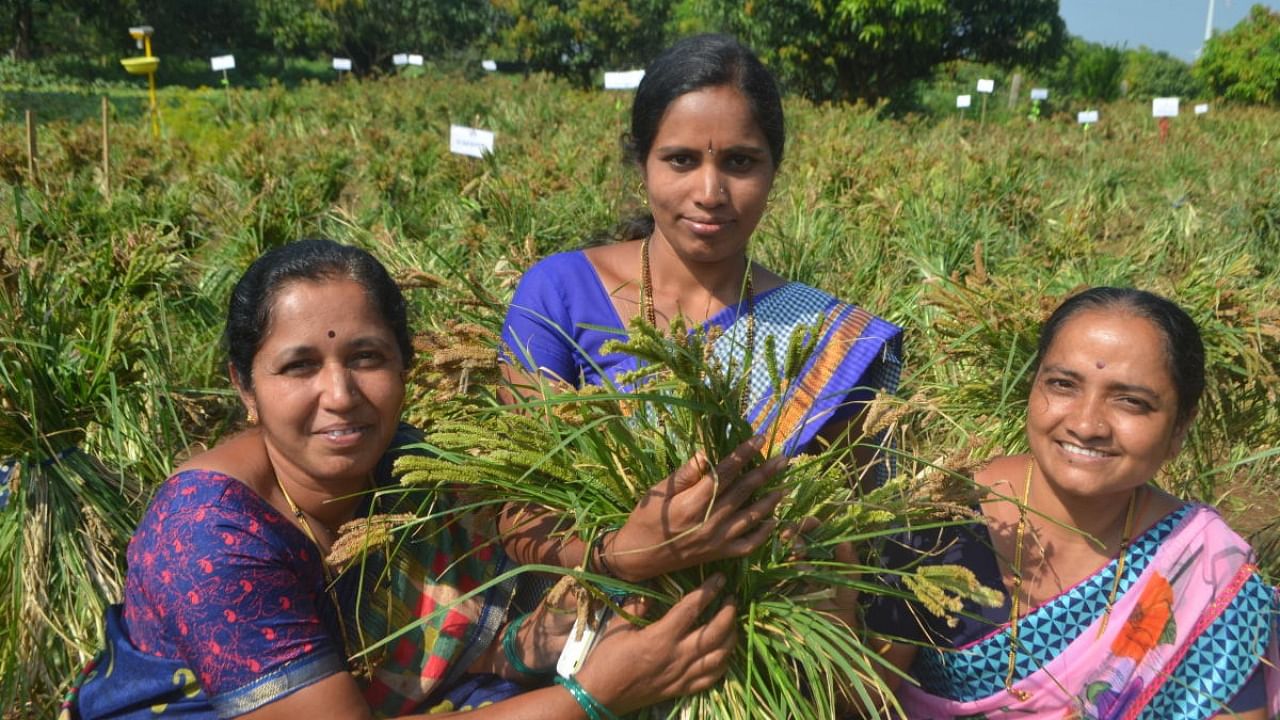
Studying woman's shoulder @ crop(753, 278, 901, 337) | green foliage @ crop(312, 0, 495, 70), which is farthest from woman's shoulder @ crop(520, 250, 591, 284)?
green foliage @ crop(312, 0, 495, 70)

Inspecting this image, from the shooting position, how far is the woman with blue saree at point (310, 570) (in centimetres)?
141

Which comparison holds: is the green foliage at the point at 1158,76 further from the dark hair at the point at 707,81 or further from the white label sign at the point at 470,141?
the dark hair at the point at 707,81

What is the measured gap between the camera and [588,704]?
4.94 ft

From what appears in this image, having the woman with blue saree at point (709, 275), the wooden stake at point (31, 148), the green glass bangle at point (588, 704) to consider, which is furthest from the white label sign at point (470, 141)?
the green glass bangle at point (588, 704)

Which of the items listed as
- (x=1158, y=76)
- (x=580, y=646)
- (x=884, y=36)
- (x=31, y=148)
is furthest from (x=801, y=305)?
Answer: (x=1158, y=76)

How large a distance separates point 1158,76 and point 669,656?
42.0m

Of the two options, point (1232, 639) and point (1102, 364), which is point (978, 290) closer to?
point (1102, 364)

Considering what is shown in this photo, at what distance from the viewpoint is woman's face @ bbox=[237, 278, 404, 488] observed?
4.98 ft

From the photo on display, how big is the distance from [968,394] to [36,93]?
64.0 ft

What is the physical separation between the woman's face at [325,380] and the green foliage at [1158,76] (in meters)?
35.2

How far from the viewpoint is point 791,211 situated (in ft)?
16.7

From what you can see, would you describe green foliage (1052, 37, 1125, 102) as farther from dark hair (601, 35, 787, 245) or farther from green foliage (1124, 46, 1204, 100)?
dark hair (601, 35, 787, 245)

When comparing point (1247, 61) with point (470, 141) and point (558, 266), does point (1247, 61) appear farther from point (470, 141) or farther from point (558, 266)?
point (558, 266)

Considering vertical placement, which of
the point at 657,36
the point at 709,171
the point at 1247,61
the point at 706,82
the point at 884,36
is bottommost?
the point at 709,171
